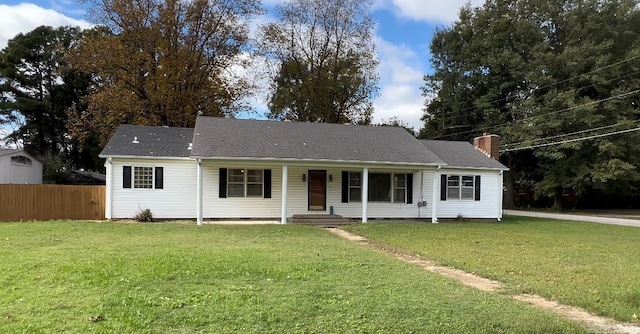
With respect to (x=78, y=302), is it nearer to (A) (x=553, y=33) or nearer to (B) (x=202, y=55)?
(B) (x=202, y=55)

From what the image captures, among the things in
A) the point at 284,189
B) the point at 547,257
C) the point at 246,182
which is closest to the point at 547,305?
the point at 547,257

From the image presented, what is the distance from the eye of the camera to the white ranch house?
1720 cm

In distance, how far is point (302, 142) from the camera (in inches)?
738

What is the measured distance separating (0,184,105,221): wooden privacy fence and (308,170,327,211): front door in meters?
8.33

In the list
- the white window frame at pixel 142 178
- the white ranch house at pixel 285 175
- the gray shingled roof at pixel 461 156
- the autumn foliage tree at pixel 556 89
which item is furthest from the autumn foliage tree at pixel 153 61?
the autumn foliage tree at pixel 556 89

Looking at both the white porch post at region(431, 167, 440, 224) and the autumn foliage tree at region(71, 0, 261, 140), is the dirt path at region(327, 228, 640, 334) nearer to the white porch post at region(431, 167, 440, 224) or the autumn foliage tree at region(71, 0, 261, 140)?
the white porch post at region(431, 167, 440, 224)

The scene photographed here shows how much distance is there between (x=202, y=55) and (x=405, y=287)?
2480cm

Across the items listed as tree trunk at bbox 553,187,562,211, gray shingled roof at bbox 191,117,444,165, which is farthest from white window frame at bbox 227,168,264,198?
tree trunk at bbox 553,187,562,211

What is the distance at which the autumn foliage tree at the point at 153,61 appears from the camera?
25766mm

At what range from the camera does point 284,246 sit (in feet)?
35.0

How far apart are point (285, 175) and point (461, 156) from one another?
29.7 feet

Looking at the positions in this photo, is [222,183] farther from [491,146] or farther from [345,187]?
[491,146]

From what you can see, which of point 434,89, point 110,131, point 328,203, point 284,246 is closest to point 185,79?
point 110,131

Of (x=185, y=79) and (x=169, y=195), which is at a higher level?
(x=185, y=79)
